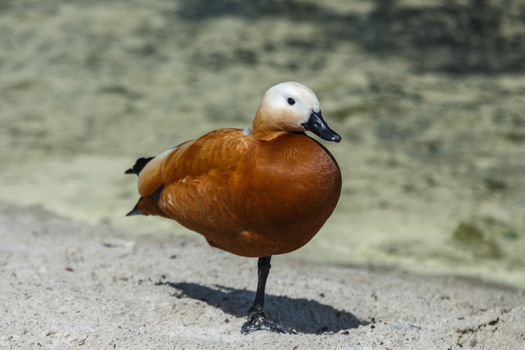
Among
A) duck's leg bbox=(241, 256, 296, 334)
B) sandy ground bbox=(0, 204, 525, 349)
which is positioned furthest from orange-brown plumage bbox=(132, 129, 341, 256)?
sandy ground bbox=(0, 204, 525, 349)

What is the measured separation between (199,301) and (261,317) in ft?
1.36

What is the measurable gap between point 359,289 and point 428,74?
6.00m

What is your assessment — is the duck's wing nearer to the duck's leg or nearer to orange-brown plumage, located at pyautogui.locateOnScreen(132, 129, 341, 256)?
orange-brown plumage, located at pyautogui.locateOnScreen(132, 129, 341, 256)

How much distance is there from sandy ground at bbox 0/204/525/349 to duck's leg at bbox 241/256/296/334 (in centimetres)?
8

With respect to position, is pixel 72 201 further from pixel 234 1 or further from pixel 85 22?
pixel 234 1

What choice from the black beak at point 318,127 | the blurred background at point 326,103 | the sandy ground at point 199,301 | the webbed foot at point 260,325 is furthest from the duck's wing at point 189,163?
the blurred background at point 326,103

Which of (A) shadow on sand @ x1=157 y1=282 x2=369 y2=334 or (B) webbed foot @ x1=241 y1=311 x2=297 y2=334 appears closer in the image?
(B) webbed foot @ x1=241 y1=311 x2=297 y2=334

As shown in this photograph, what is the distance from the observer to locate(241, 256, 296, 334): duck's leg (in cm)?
439

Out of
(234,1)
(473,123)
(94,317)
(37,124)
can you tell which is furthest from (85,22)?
(94,317)

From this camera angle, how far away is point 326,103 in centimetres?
1000

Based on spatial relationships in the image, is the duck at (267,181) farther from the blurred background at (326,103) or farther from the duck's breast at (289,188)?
the blurred background at (326,103)

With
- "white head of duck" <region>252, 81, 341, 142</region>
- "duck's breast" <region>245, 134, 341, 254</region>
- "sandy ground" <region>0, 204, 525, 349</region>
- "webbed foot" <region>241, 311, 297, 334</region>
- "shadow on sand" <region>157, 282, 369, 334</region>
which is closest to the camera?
"duck's breast" <region>245, 134, 341, 254</region>

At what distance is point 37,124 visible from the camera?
30.7 feet

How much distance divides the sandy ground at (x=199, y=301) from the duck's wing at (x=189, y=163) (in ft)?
1.63
